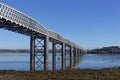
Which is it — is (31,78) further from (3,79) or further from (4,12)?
(4,12)

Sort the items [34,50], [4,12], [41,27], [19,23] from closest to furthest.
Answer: [4,12]
[19,23]
[41,27]
[34,50]

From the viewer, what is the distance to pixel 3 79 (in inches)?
1007

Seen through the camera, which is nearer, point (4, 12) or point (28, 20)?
point (4, 12)

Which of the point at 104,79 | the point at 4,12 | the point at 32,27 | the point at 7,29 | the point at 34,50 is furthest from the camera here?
the point at 34,50

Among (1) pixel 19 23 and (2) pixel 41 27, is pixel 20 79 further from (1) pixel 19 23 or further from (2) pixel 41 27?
(2) pixel 41 27

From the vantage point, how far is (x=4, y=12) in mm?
36844

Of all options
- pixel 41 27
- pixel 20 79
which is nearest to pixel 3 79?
pixel 20 79

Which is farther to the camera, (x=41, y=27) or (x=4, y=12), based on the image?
(x=41, y=27)

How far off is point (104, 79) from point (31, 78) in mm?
5190

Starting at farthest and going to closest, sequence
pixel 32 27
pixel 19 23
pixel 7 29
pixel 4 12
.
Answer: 1. pixel 32 27
2. pixel 7 29
3. pixel 19 23
4. pixel 4 12

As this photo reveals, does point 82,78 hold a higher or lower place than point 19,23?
lower

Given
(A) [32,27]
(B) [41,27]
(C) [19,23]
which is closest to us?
(C) [19,23]

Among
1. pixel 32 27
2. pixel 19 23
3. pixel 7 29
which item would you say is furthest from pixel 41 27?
pixel 19 23

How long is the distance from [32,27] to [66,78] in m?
27.5
